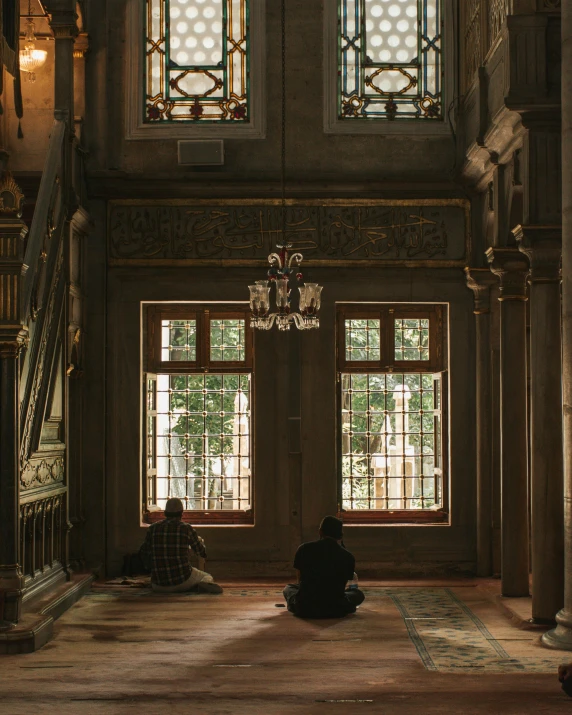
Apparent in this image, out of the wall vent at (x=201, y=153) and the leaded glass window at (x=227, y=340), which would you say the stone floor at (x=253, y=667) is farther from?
the wall vent at (x=201, y=153)

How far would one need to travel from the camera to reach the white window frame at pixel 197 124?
33.6ft

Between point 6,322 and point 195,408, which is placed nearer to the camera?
point 6,322

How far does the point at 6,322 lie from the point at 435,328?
15.1ft

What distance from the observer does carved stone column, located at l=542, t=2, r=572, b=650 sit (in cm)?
650

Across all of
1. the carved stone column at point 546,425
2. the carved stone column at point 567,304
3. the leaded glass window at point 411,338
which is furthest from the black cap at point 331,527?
the leaded glass window at point 411,338

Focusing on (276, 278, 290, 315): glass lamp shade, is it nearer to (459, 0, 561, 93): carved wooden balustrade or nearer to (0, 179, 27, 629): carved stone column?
(0, 179, 27, 629): carved stone column

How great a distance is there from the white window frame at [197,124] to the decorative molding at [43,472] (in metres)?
3.13

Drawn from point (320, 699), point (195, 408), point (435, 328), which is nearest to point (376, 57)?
point (435, 328)

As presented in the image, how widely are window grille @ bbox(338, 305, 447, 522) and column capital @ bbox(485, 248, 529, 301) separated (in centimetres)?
188

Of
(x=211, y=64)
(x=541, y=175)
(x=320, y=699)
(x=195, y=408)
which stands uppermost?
(x=211, y=64)

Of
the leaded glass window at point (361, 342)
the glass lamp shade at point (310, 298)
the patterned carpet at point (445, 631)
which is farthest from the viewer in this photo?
the leaded glass window at point (361, 342)

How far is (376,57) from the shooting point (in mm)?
10383

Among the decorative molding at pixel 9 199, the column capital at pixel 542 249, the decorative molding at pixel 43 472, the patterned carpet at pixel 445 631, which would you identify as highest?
the decorative molding at pixel 9 199

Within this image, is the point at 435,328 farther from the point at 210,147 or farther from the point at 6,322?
the point at 6,322
